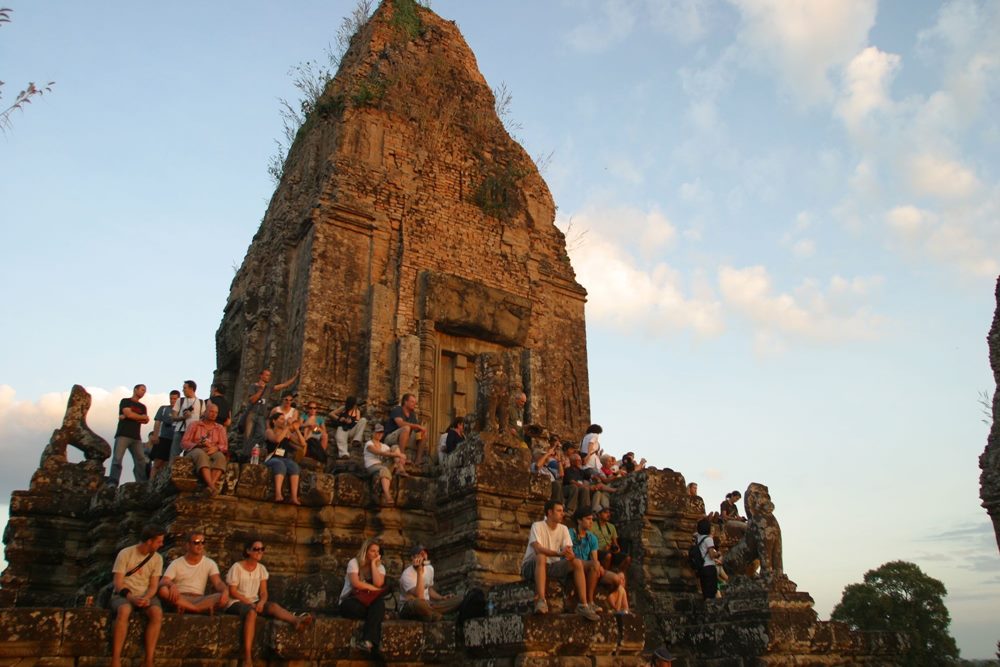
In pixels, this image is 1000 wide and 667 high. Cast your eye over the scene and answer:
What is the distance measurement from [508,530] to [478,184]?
9.94m

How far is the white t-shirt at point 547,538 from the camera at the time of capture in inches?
256

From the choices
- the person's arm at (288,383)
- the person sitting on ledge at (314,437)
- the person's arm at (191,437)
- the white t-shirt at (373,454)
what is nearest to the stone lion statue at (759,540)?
the white t-shirt at (373,454)

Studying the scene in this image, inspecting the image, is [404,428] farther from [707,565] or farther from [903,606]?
[903,606]

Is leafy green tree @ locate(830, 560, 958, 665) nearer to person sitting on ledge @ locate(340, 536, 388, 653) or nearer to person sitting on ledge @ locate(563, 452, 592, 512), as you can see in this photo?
person sitting on ledge @ locate(563, 452, 592, 512)

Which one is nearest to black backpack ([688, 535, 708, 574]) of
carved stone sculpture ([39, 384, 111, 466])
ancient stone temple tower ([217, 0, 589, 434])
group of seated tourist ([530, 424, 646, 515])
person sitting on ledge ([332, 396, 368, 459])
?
group of seated tourist ([530, 424, 646, 515])

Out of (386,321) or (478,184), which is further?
(478,184)

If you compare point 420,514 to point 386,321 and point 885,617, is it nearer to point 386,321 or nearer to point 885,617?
point 386,321

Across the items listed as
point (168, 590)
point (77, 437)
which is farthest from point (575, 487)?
point (77, 437)

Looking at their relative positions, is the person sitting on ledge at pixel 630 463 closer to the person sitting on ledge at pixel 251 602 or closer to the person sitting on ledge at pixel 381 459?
the person sitting on ledge at pixel 381 459

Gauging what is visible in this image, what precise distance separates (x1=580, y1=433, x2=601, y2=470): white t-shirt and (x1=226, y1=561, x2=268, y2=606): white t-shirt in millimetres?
6114

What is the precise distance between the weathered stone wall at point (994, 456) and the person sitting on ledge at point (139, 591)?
1751 centimetres

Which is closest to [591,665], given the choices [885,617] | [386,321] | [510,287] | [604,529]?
[604,529]

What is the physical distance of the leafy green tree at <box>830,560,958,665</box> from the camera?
3475 cm

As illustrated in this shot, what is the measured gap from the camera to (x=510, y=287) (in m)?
16.1
